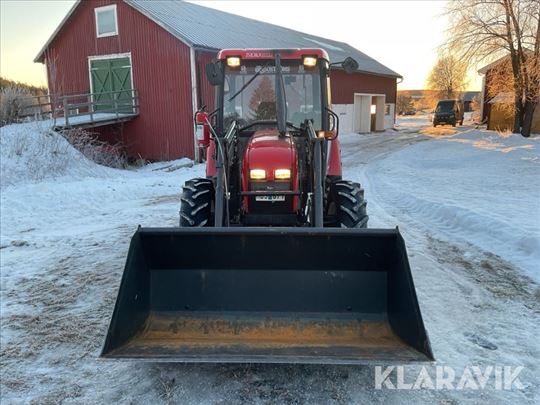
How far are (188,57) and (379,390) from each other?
15.9 metres

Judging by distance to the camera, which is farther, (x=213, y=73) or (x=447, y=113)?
(x=447, y=113)

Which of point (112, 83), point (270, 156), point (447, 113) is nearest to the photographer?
point (270, 156)

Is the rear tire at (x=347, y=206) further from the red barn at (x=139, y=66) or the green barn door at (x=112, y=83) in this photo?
the green barn door at (x=112, y=83)

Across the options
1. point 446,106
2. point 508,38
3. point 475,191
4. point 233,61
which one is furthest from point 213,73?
point 446,106

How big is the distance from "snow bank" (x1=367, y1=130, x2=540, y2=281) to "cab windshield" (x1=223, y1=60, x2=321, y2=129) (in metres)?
3.05

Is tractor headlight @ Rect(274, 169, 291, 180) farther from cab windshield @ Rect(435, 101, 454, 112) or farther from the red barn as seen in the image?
cab windshield @ Rect(435, 101, 454, 112)

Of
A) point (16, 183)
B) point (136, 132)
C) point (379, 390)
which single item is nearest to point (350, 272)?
point (379, 390)

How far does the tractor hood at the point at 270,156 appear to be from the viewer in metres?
4.68

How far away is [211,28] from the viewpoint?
20.1 m

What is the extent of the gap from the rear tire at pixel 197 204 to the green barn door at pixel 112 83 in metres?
14.4

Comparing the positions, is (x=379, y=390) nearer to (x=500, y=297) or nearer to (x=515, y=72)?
(x=500, y=297)

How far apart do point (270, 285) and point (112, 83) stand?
17.7 meters

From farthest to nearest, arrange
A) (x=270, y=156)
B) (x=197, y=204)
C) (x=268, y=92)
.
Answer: (x=268, y=92) → (x=197, y=204) → (x=270, y=156)

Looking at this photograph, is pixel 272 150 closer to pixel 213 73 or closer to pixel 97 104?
pixel 213 73
